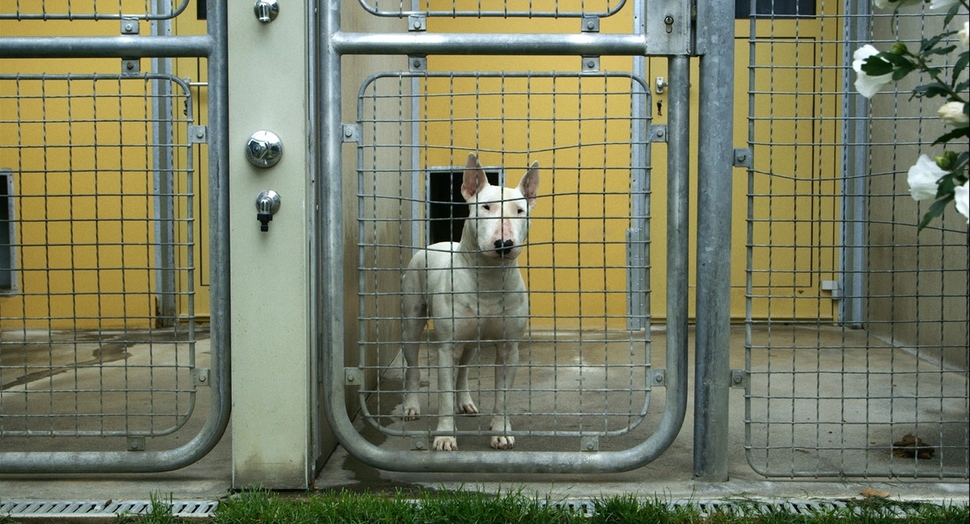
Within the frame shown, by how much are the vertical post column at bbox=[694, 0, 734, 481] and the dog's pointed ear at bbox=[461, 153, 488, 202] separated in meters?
0.94

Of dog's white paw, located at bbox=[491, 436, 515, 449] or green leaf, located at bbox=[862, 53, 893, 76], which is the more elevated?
green leaf, located at bbox=[862, 53, 893, 76]

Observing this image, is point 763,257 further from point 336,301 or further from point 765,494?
point 336,301

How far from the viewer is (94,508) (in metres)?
2.99

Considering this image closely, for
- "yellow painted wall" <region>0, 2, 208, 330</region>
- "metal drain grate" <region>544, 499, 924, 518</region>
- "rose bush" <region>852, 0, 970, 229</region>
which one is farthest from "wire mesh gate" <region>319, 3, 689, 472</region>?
"yellow painted wall" <region>0, 2, 208, 330</region>

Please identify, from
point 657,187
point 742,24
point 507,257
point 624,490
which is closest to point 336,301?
point 507,257

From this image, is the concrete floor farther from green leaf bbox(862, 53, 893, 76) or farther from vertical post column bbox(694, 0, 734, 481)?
green leaf bbox(862, 53, 893, 76)

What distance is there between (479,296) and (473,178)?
0.51 metres

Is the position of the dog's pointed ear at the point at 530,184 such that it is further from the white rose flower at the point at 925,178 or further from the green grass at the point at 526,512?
the white rose flower at the point at 925,178

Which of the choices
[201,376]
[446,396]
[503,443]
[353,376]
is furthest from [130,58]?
[503,443]

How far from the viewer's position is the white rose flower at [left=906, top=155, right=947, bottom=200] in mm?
2062

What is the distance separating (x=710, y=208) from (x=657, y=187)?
13.4ft

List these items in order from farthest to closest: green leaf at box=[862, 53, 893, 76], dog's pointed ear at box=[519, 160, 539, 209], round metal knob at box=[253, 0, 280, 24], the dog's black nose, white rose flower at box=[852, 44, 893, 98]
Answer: dog's pointed ear at box=[519, 160, 539, 209], the dog's black nose, round metal knob at box=[253, 0, 280, 24], white rose flower at box=[852, 44, 893, 98], green leaf at box=[862, 53, 893, 76]

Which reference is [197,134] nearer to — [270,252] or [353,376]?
[270,252]

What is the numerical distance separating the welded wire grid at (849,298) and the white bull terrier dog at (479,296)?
977mm
